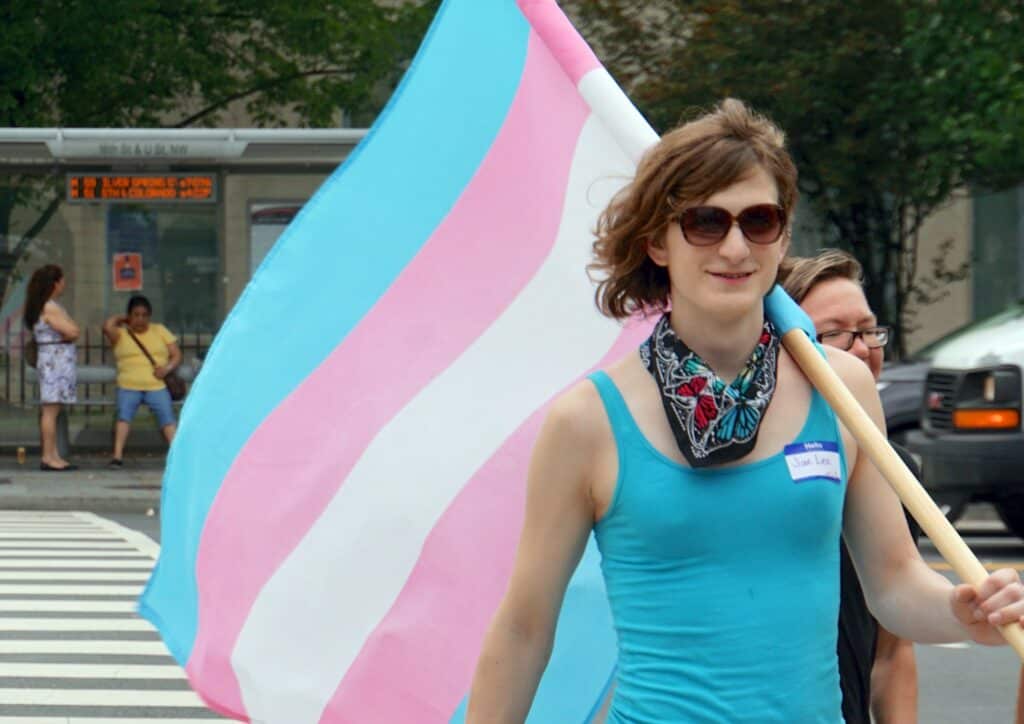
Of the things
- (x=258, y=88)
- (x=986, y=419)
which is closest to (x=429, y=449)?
(x=986, y=419)

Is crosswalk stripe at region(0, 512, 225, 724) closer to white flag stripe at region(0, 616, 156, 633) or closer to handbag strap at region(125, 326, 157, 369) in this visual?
white flag stripe at region(0, 616, 156, 633)

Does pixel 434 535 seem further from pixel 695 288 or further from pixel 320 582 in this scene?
pixel 695 288

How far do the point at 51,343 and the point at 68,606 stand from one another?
26.9 feet

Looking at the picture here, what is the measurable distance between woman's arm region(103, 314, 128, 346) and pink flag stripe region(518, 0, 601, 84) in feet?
52.5

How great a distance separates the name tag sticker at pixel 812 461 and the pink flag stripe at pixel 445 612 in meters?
0.72

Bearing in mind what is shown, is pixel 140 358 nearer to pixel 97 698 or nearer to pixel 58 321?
pixel 58 321

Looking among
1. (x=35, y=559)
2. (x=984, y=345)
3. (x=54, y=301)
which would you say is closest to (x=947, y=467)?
(x=984, y=345)

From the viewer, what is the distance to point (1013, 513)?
1301 centimetres

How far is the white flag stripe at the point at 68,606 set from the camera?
10.7 m

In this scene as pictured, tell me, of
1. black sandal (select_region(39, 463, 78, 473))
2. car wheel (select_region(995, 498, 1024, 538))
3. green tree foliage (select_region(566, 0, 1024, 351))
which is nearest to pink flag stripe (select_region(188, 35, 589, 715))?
car wheel (select_region(995, 498, 1024, 538))

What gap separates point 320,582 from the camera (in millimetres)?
3275

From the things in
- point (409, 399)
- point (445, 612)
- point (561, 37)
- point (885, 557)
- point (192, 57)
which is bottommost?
point (445, 612)

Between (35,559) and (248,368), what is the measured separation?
393 inches

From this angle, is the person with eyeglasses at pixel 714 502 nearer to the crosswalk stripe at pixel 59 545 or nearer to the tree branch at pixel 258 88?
the crosswalk stripe at pixel 59 545
